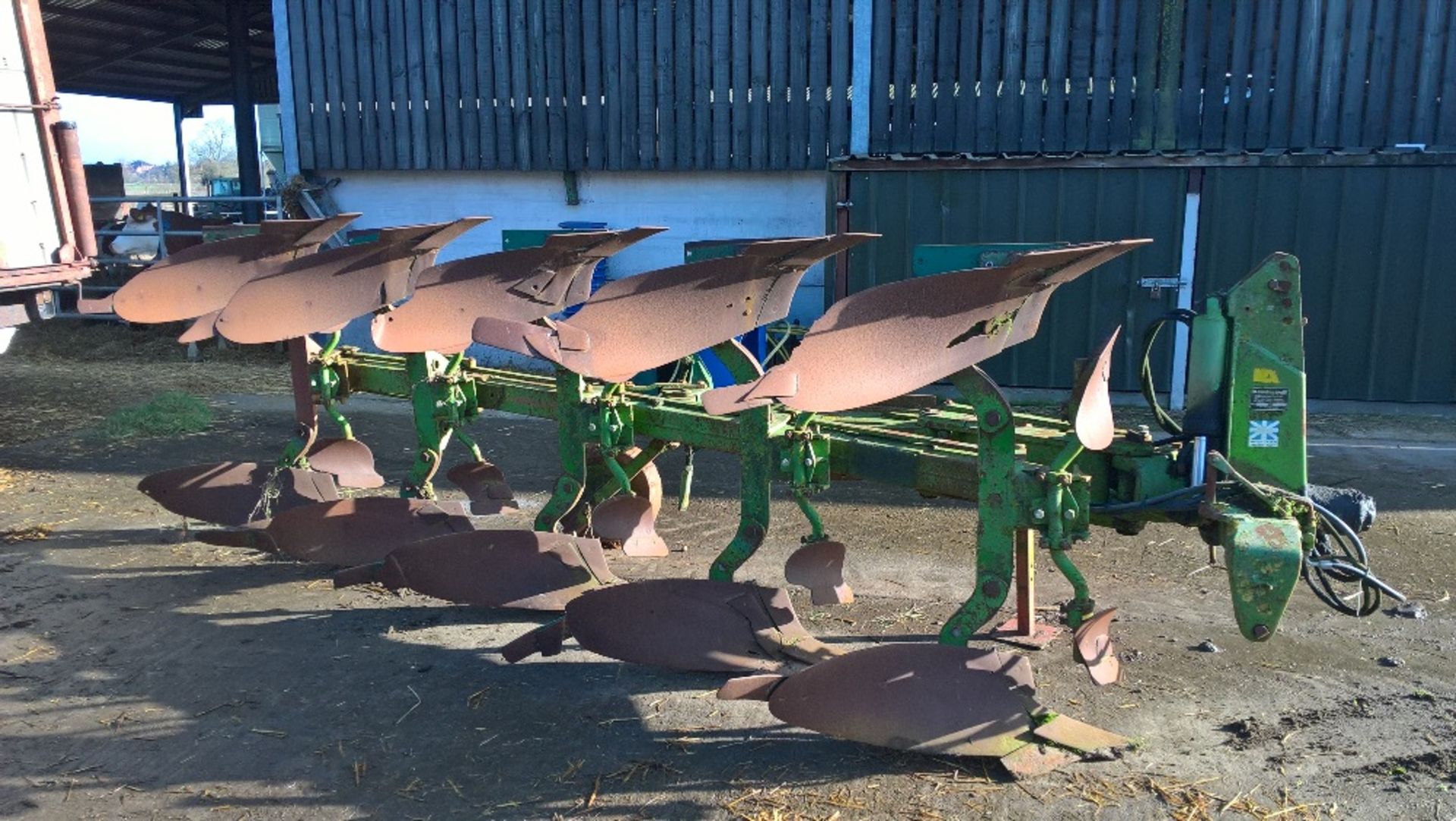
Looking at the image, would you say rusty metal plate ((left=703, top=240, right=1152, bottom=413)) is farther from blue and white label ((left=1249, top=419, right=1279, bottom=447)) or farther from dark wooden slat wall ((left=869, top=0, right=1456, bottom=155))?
dark wooden slat wall ((left=869, top=0, right=1456, bottom=155))

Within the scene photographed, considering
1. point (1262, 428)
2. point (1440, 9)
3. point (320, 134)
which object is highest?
point (1440, 9)

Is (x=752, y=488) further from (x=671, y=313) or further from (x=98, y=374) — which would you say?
(x=98, y=374)

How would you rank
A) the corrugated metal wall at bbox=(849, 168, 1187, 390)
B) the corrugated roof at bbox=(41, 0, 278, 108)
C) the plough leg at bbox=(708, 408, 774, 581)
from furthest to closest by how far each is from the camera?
the corrugated roof at bbox=(41, 0, 278, 108)
the corrugated metal wall at bbox=(849, 168, 1187, 390)
the plough leg at bbox=(708, 408, 774, 581)

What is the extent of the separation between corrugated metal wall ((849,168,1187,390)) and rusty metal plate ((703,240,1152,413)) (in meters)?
6.38

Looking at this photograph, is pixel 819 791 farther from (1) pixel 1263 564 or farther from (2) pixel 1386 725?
(2) pixel 1386 725

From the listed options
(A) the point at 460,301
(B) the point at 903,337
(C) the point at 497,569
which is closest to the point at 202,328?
(A) the point at 460,301

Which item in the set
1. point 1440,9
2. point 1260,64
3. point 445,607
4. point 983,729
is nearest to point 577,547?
point 445,607

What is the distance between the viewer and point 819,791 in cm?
321

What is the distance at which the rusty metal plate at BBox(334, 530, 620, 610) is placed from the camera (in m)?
4.30

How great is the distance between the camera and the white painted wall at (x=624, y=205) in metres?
10.6

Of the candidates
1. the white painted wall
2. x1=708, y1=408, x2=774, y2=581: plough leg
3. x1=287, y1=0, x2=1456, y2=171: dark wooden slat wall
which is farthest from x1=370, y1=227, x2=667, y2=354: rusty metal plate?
x1=287, y1=0, x2=1456, y2=171: dark wooden slat wall

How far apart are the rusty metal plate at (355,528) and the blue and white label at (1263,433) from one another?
3.19 meters

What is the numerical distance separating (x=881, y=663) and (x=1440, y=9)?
889 centimetres

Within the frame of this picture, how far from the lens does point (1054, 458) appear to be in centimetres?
350
